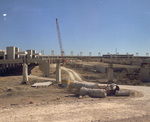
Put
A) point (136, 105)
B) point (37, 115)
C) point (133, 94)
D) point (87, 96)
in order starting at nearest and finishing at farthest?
point (37, 115), point (136, 105), point (87, 96), point (133, 94)

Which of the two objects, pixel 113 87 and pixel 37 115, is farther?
pixel 113 87

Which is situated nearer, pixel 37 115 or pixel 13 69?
pixel 37 115

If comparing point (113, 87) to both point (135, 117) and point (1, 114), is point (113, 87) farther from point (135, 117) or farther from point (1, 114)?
point (1, 114)

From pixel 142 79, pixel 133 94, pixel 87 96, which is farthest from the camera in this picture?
pixel 142 79

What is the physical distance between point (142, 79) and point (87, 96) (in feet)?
63.9

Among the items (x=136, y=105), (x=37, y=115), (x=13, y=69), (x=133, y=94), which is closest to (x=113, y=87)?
(x=133, y=94)

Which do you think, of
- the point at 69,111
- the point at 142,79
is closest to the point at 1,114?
the point at 69,111

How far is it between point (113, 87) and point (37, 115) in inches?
450

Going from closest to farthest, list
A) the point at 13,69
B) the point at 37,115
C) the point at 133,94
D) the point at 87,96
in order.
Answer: the point at 37,115 < the point at 87,96 < the point at 133,94 < the point at 13,69

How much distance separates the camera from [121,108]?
1368 cm

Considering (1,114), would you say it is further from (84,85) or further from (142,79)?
(142,79)

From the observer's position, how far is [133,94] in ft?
64.2

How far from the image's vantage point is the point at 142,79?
3234cm

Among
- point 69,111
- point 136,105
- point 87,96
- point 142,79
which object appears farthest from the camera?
point 142,79
